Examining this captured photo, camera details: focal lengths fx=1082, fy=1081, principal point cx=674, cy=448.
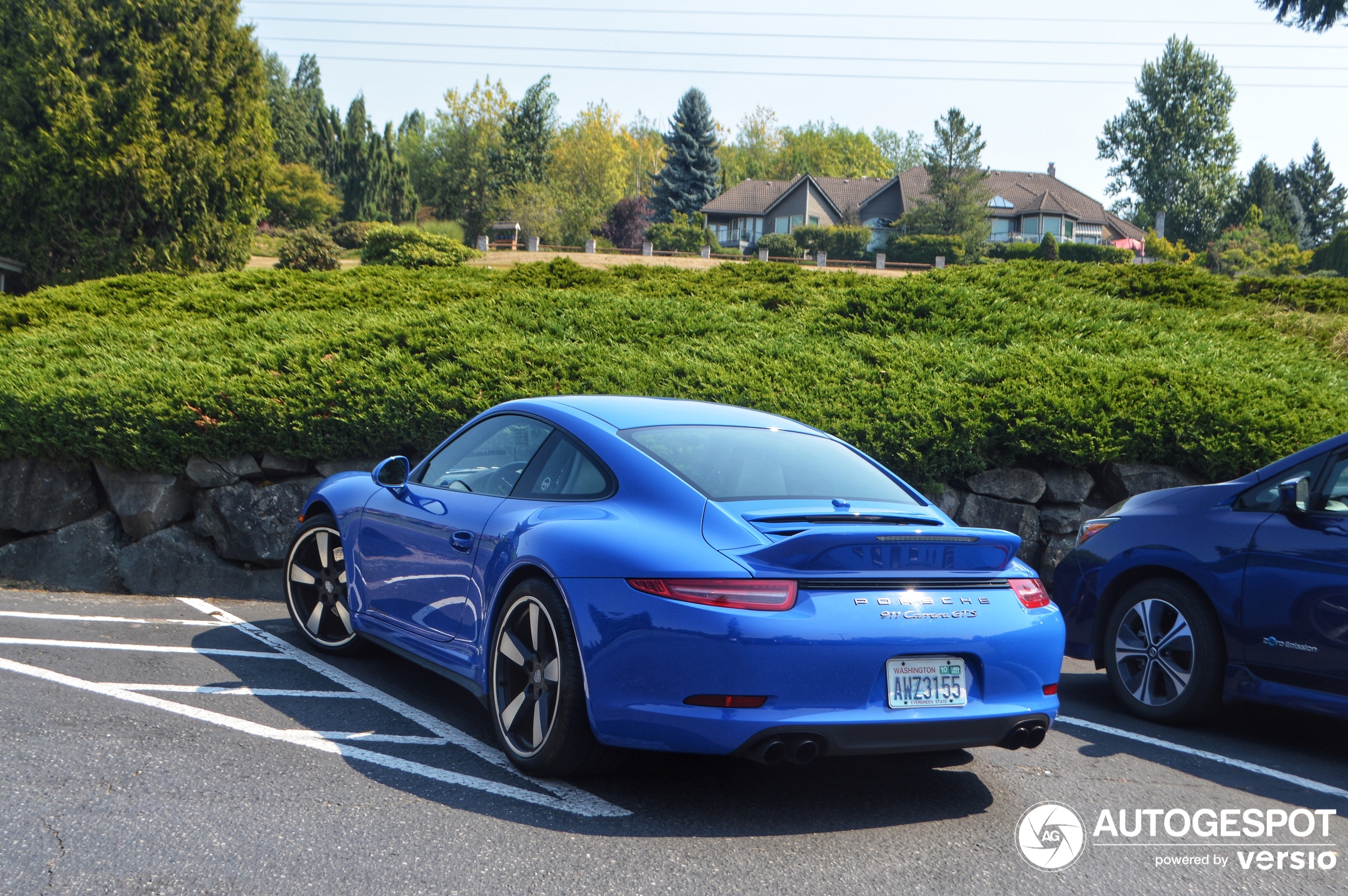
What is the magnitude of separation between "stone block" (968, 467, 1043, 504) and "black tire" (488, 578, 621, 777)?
550 cm

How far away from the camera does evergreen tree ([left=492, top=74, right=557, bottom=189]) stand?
262 feet

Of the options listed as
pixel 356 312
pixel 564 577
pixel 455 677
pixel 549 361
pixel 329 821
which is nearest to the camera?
pixel 329 821

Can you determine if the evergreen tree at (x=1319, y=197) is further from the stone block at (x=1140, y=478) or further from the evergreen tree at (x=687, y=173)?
the stone block at (x=1140, y=478)

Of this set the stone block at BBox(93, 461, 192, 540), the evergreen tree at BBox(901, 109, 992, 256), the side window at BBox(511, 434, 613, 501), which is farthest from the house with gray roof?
the side window at BBox(511, 434, 613, 501)

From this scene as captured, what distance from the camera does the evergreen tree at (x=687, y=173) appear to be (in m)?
80.9

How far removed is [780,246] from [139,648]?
59.7 m

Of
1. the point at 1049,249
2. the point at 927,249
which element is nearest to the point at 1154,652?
the point at 927,249

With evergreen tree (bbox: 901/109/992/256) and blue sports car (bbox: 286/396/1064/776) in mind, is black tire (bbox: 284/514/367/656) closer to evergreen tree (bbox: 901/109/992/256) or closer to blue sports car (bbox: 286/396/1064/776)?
blue sports car (bbox: 286/396/1064/776)

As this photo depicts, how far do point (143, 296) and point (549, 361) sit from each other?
668cm

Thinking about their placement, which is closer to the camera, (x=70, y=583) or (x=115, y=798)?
(x=115, y=798)

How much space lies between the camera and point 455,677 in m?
4.67

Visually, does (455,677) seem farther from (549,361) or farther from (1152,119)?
(1152,119)

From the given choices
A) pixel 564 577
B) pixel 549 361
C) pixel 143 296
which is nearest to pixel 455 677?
pixel 564 577

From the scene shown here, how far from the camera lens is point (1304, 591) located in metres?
4.95
